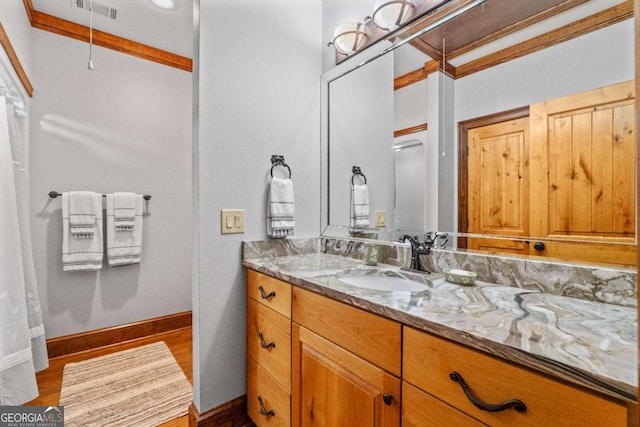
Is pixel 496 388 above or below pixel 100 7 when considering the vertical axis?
below

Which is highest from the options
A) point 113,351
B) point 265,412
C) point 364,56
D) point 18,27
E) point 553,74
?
point 18,27

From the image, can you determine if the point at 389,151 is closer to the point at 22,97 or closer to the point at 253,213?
the point at 253,213

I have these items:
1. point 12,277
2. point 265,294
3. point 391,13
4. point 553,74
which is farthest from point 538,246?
point 12,277

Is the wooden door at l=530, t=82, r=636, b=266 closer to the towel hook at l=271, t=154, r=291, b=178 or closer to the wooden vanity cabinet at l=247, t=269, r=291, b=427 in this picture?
the wooden vanity cabinet at l=247, t=269, r=291, b=427

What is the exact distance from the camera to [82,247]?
7.35 ft

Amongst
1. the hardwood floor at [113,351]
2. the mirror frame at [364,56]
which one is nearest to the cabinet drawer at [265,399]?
the hardwood floor at [113,351]

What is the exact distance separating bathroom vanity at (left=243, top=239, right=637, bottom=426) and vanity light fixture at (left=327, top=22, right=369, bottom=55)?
1.24 m

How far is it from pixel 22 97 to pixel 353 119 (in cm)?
209

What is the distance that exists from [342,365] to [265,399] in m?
0.63

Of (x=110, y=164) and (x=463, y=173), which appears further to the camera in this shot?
(x=110, y=164)

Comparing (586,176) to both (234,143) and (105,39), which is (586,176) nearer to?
(234,143)

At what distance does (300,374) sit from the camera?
1124 millimetres

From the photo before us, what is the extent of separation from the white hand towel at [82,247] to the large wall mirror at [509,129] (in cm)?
213

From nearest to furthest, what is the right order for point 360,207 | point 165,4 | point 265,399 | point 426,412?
point 426,412, point 265,399, point 360,207, point 165,4
